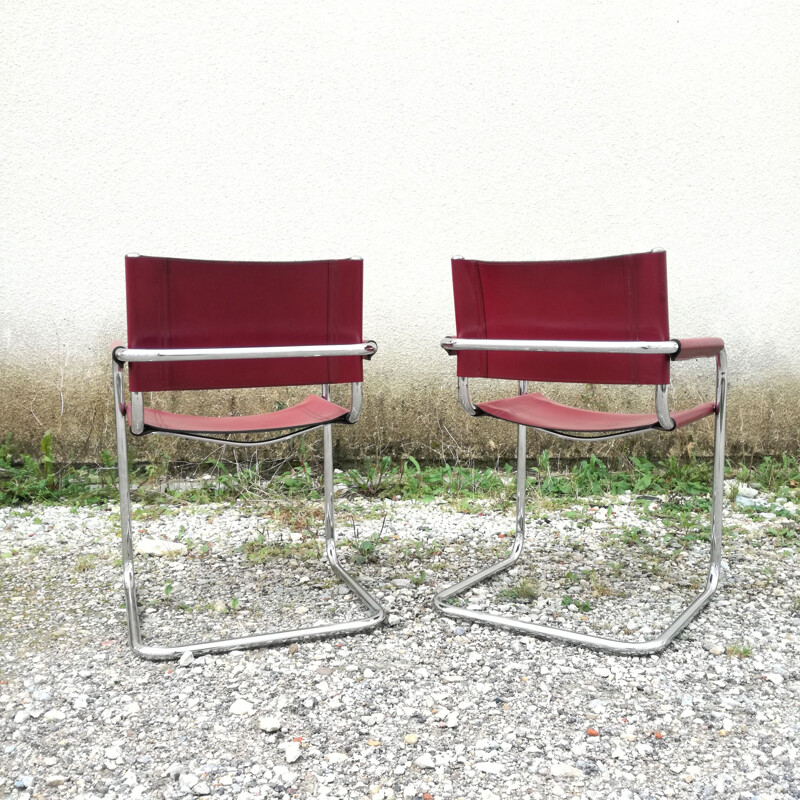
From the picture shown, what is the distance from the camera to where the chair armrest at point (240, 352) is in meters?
1.80

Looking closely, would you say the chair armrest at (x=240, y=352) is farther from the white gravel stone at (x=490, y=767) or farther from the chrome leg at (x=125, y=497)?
the white gravel stone at (x=490, y=767)

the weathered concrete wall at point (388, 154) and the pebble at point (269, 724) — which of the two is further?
the weathered concrete wall at point (388, 154)

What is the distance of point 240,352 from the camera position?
186 centimetres

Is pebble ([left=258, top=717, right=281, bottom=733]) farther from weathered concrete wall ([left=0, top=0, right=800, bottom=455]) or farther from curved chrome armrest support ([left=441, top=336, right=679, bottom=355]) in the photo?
weathered concrete wall ([left=0, top=0, right=800, bottom=455])

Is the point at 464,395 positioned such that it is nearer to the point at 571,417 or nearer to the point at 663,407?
the point at 571,417

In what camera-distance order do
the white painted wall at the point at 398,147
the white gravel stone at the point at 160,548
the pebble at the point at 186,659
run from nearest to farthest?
the pebble at the point at 186,659 < the white gravel stone at the point at 160,548 < the white painted wall at the point at 398,147

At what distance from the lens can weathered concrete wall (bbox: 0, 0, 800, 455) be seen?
3322 mm

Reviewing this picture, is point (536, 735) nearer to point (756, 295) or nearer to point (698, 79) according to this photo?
point (756, 295)

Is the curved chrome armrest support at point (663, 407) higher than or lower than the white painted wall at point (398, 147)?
lower

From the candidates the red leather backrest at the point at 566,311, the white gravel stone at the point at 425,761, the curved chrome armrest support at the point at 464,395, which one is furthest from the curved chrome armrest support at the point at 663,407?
the white gravel stone at the point at 425,761

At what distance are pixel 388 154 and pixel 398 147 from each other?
0.05 meters

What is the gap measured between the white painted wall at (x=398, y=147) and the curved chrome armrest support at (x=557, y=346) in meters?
1.43

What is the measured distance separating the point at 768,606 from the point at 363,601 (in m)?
1.15

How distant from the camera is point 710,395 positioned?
3529 mm
